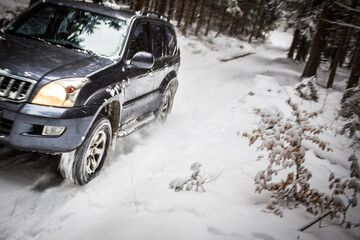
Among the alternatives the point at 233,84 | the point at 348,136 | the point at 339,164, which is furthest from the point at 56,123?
the point at 233,84

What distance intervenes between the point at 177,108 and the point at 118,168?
424 centimetres

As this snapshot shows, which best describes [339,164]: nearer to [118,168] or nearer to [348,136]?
[348,136]

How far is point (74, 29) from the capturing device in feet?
12.8

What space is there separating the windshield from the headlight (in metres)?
0.83

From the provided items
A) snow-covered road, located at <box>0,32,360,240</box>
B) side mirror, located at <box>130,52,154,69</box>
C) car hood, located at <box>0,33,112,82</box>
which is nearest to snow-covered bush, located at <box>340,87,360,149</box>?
snow-covered road, located at <box>0,32,360,240</box>

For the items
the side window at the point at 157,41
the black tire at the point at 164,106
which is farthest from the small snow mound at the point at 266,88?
the side window at the point at 157,41

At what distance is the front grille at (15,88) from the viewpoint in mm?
2799

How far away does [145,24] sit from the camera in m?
4.64

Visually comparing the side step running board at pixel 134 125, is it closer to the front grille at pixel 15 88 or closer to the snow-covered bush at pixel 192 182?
the snow-covered bush at pixel 192 182

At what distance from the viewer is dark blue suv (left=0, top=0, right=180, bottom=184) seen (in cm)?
283

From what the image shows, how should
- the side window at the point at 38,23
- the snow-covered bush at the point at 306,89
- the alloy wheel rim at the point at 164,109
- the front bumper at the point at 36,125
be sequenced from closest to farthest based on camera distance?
the front bumper at the point at 36,125, the side window at the point at 38,23, the alloy wheel rim at the point at 164,109, the snow-covered bush at the point at 306,89

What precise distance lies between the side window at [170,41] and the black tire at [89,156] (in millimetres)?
2610

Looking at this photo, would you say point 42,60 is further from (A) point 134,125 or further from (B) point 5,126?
(A) point 134,125

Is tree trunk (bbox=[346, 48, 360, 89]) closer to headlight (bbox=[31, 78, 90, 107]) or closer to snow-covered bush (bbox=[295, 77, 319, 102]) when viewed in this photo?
snow-covered bush (bbox=[295, 77, 319, 102])
